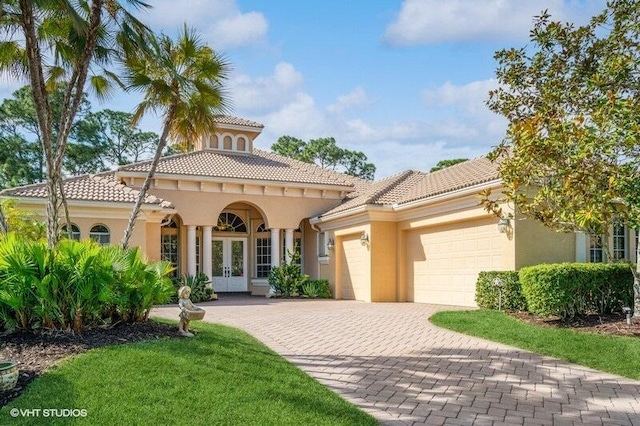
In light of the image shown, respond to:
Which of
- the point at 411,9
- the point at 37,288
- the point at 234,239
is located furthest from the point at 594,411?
the point at 234,239

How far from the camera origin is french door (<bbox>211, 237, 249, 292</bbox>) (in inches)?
969

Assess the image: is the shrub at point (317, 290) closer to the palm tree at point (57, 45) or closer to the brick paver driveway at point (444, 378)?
the brick paver driveway at point (444, 378)

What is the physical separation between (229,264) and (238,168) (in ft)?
15.0

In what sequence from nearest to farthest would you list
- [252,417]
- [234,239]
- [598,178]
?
[252,417], [598,178], [234,239]

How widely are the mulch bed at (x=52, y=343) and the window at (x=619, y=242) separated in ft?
45.0

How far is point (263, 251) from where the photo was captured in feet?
82.0

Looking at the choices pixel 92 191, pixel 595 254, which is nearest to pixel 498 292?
pixel 595 254

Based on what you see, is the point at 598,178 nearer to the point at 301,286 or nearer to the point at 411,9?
the point at 411,9

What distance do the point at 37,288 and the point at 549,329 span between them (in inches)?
365

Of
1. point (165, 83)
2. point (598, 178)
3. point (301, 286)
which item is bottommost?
point (301, 286)

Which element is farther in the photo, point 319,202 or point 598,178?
point 319,202

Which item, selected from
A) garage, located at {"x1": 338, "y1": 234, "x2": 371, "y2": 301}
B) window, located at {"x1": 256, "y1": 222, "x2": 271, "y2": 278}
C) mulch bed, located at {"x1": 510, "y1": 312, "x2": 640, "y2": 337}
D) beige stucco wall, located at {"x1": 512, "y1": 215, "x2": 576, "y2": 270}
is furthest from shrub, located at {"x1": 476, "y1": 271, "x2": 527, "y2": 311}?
window, located at {"x1": 256, "y1": 222, "x2": 271, "y2": 278}

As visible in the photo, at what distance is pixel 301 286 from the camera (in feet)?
71.8

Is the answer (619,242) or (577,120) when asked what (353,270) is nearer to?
(619,242)
